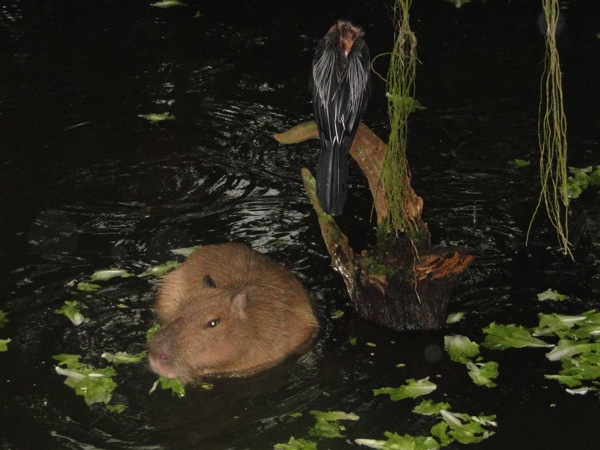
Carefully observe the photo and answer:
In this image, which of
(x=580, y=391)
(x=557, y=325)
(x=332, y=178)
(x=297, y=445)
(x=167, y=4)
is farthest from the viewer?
(x=167, y=4)

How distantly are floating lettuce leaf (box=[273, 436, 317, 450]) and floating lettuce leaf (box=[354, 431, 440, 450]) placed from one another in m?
0.24

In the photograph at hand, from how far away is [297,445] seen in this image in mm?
5371

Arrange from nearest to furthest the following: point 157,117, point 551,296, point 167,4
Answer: point 551,296
point 157,117
point 167,4

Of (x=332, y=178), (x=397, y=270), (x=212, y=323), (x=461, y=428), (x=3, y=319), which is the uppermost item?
(x=332, y=178)

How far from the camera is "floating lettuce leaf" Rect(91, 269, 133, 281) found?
6930 millimetres

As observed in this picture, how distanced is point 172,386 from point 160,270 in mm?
1308

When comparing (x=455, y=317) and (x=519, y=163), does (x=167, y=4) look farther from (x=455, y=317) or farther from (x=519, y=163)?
(x=455, y=317)

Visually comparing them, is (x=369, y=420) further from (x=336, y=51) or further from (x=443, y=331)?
(x=336, y=51)

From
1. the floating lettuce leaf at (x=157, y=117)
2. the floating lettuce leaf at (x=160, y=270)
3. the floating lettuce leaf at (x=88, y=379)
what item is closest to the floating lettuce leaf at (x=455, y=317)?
the floating lettuce leaf at (x=160, y=270)

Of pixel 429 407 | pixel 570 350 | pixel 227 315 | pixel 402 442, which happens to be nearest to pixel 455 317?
pixel 570 350

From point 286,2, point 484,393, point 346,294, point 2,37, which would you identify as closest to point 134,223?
point 346,294

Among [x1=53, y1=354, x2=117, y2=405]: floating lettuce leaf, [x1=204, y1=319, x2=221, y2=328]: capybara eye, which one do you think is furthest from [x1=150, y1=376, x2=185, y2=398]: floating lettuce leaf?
[x1=204, y1=319, x2=221, y2=328]: capybara eye

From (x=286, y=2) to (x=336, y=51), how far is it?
19.4 feet

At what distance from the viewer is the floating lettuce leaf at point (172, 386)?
5855 millimetres
